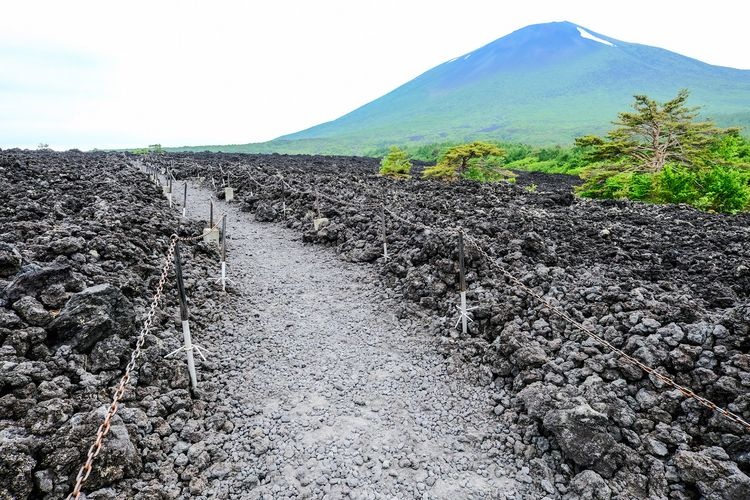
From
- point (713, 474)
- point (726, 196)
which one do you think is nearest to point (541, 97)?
point (726, 196)

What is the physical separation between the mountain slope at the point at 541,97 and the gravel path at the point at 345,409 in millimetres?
85940

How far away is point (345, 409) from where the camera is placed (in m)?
5.19

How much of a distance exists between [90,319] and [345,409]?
3226mm

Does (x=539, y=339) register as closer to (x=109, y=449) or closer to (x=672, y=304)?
(x=672, y=304)

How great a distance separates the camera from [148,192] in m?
17.8

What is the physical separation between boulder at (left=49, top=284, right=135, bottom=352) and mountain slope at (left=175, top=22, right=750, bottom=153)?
88.6 meters

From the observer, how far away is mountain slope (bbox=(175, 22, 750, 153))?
104688mm

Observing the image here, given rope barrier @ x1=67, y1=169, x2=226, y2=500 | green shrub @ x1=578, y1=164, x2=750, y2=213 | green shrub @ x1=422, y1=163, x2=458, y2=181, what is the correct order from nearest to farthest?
rope barrier @ x1=67, y1=169, x2=226, y2=500 → green shrub @ x1=578, y1=164, x2=750, y2=213 → green shrub @ x1=422, y1=163, x2=458, y2=181

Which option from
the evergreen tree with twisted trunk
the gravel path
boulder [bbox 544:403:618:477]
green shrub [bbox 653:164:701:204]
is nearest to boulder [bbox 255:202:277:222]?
the gravel path

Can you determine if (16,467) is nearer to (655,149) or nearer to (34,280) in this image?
(34,280)

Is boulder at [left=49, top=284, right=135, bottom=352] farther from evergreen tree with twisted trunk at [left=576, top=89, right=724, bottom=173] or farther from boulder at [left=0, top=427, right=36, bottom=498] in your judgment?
evergreen tree with twisted trunk at [left=576, top=89, right=724, bottom=173]

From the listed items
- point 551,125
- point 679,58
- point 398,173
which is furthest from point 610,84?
point 398,173

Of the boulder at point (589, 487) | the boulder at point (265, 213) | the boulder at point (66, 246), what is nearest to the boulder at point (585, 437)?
the boulder at point (589, 487)

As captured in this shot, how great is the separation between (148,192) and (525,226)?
15655mm
